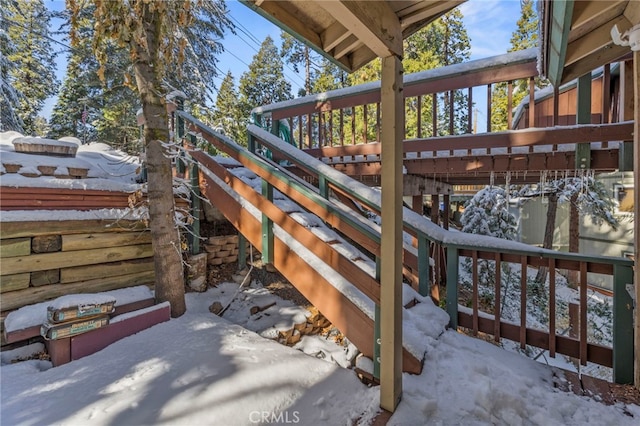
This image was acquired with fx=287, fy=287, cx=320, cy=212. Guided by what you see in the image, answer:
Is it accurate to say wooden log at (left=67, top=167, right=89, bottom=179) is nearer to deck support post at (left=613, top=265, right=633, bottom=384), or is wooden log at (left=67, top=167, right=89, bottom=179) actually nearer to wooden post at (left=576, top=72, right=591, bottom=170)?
deck support post at (left=613, top=265, right=633, bottom=384)

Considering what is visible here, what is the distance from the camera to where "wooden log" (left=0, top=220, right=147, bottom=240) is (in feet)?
8.08

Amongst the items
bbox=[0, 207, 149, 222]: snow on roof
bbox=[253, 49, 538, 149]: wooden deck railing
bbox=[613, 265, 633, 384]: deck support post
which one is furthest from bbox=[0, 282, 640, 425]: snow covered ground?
bbox=[253, 49, 538, 149]: wooden deck railing

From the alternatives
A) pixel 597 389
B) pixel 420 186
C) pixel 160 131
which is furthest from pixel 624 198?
pixel 160 131

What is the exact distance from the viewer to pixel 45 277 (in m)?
2.63

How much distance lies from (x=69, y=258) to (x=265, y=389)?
2349mm

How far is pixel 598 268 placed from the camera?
191 centimetres

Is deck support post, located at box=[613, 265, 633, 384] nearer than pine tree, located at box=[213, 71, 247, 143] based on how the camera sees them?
Yes

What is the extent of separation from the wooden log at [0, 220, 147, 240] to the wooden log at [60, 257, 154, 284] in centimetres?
35

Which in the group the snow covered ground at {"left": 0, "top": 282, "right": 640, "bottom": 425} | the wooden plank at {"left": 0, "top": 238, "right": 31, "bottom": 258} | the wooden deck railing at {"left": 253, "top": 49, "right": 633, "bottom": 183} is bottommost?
the snow covered ground at {"left": 0, "top": 282, "right": 640, "bottom": 425}

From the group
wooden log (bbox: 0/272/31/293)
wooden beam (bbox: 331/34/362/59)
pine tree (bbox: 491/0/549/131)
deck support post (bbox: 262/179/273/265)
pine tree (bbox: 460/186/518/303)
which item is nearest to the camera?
wooden beam (bbox: 331/34/362/59)

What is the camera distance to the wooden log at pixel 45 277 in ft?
8.45

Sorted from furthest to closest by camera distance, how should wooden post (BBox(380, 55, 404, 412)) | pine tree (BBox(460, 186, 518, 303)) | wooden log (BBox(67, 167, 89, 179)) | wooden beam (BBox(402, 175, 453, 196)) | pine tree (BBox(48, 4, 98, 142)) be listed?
pine tree (BBox(48, 4, 98, 142)) → pine tree (BBox(460, 186, 518, 303)) → wooden beam (BBox(402, 175, 453, 196)) → wooden log (BBox(67, 167, 89, 179)) → wooden post (BBox(380, 55, 404, 412))

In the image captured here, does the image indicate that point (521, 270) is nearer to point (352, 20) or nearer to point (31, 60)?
point (352, 20)

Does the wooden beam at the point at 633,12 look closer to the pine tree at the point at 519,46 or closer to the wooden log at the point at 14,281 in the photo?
the wooden log at the point at 14,281
